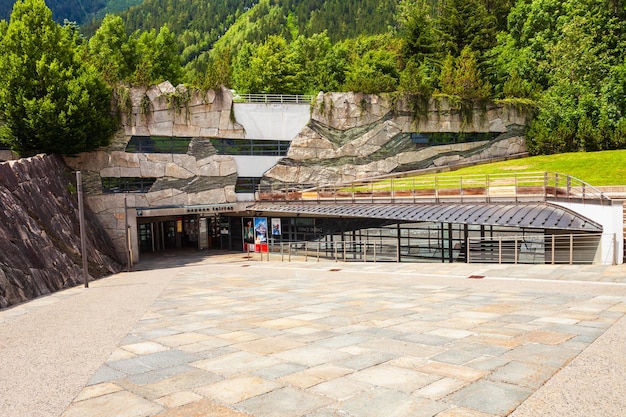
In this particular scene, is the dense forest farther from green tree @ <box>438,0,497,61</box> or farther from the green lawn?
the green lawn

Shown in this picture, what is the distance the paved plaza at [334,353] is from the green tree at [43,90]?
21.3 meters

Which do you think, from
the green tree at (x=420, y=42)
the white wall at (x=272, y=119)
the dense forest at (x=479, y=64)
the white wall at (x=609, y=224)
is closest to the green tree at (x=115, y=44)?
the dense forest at (x=479, y=64)

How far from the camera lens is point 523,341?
8.14 m

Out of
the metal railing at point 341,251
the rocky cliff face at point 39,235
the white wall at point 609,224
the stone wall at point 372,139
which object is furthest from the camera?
the stone wall at point 372,139

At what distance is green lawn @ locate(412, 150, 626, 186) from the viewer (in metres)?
33.5

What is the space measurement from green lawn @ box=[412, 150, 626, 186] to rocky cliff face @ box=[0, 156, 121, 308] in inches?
1118

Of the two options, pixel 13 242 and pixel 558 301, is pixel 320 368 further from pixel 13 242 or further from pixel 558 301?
pixel 13 242

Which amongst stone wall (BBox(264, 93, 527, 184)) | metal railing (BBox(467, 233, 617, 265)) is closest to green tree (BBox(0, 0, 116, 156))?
stone wall (BBox(264, 93, 527, 184))

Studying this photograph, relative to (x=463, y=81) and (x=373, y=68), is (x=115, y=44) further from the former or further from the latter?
(x=463, y=81)

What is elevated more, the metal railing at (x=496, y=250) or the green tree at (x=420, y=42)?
the green tree at (x=420, y=42)

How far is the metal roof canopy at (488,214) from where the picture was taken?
19.6 m

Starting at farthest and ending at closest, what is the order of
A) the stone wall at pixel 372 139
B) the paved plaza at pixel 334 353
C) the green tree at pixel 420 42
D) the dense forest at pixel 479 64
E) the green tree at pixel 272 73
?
the green tree at pixel 420 42 < the green tree at pixel 272 73 < the dense forest at pixel 479 64 < the stone wall at pixel 372 139 < the paved plaza at pixel 334 353

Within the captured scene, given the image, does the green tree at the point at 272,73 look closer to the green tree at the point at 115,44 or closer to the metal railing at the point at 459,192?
the green tree at the point at 115,44

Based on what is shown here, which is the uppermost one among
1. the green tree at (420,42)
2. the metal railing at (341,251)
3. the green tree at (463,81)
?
the green tree at (420,42)
